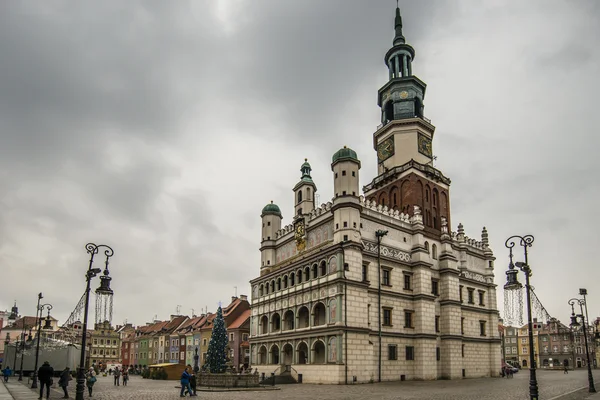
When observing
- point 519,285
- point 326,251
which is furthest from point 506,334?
point 519,285

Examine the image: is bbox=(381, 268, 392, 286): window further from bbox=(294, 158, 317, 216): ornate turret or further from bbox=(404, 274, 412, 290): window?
bbox=(294, 158, 317, 216): ornate turret

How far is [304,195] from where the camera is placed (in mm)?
59312

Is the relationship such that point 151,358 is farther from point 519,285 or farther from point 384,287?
point 519,285

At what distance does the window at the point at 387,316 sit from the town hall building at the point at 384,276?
162mm

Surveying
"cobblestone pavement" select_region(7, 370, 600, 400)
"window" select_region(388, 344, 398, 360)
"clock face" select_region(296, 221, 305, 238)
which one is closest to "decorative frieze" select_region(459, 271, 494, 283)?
"window" select_region(388, 344, 398, 360)

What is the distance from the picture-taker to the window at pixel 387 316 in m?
48.5

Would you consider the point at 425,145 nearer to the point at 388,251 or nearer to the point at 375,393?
the point at 388,251

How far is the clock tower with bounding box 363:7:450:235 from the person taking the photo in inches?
2237

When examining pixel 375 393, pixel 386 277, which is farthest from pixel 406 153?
A: pixel 375 393

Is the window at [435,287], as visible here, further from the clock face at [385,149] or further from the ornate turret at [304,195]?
the ornate turret at [304,195]

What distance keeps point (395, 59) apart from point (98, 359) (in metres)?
92.9

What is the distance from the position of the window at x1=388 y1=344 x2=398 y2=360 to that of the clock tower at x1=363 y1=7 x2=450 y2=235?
14.0 m

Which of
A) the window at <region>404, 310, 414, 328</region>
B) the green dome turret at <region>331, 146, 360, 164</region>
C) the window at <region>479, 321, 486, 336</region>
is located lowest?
the window at <region>479, 321, 486, 336</region>

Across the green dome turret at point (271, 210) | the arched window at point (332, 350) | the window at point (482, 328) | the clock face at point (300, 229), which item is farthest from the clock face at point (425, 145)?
the arched window at point (332, 350)
